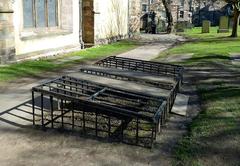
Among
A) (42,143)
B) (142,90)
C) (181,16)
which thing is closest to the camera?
(42,143)

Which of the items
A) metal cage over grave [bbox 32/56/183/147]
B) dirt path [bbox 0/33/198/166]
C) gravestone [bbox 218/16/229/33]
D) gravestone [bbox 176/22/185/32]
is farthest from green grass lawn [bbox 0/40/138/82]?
gravestone [bbox 176/22/185/32]

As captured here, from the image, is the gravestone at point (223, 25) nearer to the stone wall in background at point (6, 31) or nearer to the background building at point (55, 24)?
the background building at point (55, 24)

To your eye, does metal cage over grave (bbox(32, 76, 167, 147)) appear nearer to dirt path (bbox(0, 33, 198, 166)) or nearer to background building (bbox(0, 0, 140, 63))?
dirt path (bbox(0, 33, 198, 166))

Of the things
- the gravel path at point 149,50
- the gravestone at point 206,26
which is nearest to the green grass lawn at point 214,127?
the gravel path at point 149,50

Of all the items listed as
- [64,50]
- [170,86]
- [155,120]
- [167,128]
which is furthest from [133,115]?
[64,50]

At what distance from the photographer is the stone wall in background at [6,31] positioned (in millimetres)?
11867

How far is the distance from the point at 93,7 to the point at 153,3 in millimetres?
27435

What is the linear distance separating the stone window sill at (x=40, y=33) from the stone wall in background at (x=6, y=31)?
1.04 metres

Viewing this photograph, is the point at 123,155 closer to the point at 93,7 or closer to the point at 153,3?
the point at 93,7

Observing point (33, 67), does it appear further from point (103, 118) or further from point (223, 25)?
point (223, 25)

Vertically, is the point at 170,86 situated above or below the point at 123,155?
above

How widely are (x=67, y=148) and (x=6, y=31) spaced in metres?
8.15

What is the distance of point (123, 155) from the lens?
4867 millimetres

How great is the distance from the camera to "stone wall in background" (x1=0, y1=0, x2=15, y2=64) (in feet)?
38.9
